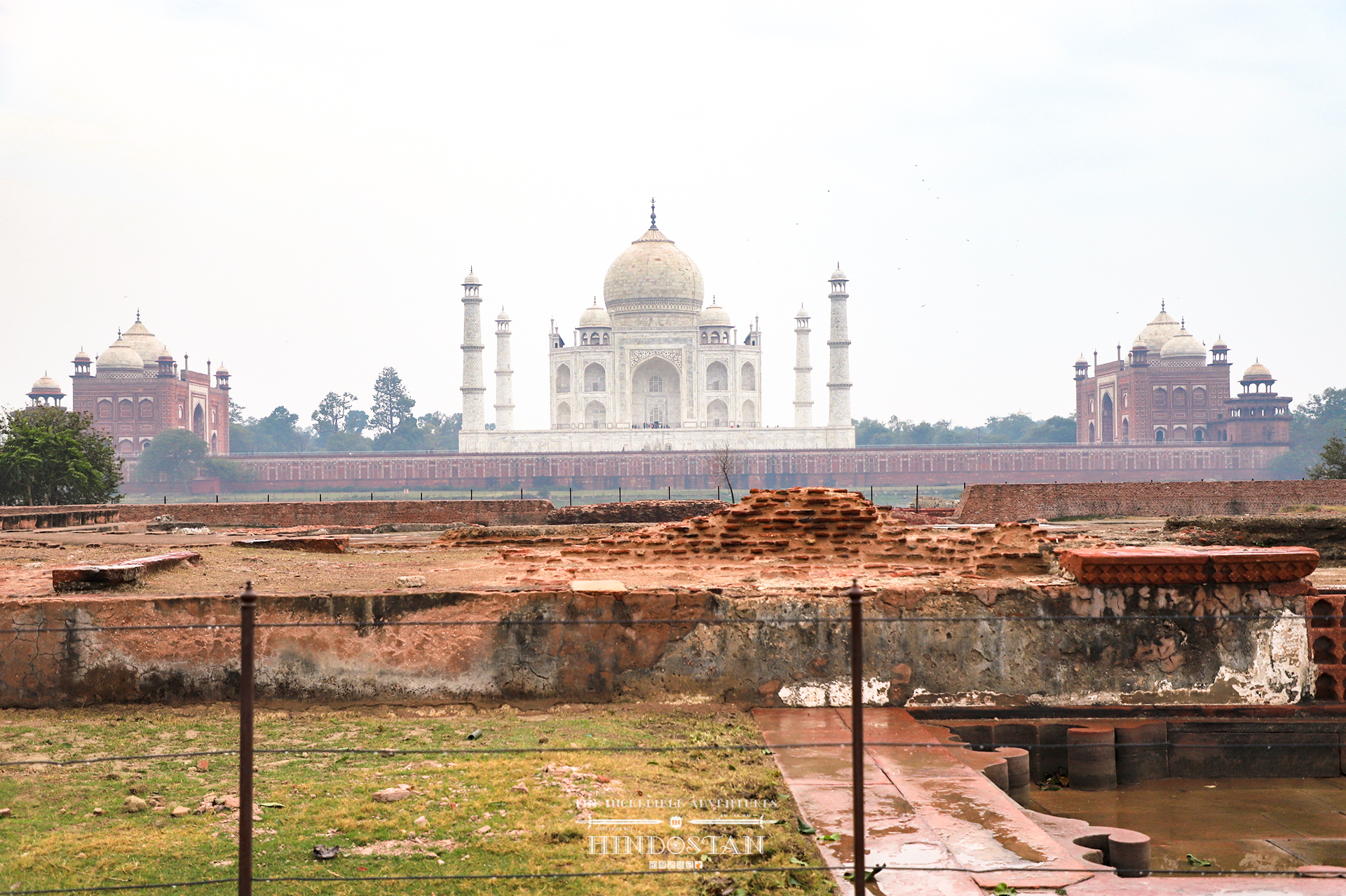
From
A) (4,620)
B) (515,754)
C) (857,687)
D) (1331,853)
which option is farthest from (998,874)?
(4,620)

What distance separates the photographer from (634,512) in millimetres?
16547

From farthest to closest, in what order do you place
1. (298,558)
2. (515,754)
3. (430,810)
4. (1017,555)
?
(298,558), (1017,555), (515,754), (430,810)

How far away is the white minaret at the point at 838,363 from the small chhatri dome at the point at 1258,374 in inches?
711

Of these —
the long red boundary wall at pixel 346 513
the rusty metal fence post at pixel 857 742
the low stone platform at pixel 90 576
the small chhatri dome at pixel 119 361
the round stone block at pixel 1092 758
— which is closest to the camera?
the rusty metal fence post at pixel 857 742

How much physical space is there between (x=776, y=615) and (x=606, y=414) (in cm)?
4999

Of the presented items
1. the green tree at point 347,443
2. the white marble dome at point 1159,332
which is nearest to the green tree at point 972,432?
the white marble dome at point 1159,332

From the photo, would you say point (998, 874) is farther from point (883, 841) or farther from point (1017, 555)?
point (1017, 555)

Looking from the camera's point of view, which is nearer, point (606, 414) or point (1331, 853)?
point (1331, 853)

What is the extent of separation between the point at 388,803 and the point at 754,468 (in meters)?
45.7

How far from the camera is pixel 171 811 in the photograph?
3.91 meters

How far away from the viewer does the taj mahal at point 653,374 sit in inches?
2034

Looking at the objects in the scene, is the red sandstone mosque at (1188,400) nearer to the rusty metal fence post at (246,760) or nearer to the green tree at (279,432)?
the green tree at (279,432)

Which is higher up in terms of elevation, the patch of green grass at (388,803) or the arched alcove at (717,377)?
the arched alcove at (717,377)

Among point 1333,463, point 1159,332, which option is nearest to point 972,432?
point 1159,332
